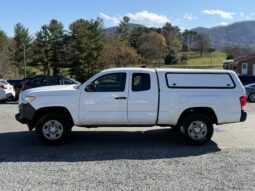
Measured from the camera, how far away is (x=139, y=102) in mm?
8625

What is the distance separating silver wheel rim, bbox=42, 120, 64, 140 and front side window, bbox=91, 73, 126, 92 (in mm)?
1215

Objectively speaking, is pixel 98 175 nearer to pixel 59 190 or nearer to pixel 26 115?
pixel 59 190

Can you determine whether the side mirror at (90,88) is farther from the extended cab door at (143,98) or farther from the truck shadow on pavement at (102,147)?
the truck shadow on pavement at (102,147)

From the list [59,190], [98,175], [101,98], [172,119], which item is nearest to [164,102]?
[172,119]

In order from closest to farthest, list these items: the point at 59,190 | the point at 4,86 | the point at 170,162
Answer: the point at 59,190 < the point at 170,162 < the point at 4,86

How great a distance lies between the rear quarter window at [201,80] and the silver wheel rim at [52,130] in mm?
2713

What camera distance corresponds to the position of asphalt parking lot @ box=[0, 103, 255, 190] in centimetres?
593

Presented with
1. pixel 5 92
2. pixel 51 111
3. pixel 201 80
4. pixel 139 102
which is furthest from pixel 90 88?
pixel 5 92

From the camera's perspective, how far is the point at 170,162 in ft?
23.9

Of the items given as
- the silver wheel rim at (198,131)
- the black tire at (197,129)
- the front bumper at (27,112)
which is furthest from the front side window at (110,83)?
the silver wheel rim at (198,131)

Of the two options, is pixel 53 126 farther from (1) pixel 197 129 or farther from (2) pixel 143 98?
(1) pixel 197 129

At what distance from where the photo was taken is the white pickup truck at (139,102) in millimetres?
8609

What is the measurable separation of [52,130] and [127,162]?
2.34m

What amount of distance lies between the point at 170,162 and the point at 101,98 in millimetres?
2289
